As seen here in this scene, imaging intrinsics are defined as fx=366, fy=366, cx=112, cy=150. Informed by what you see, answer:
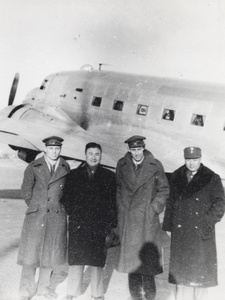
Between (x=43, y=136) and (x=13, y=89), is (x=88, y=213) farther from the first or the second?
(x=13, y=89)

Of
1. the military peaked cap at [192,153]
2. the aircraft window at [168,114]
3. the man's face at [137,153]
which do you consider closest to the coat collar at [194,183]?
the military peaked cap at [192,153]

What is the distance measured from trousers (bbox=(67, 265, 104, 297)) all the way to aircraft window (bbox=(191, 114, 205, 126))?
23.7ft

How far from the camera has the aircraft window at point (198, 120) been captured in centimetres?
1103

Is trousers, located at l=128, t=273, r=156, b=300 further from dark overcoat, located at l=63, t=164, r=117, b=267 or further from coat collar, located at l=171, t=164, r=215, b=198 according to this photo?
coat collar, located at l=171, t=164, r=215, b=198

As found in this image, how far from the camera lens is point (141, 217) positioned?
504 centimetres

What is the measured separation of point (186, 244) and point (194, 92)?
7673 mm

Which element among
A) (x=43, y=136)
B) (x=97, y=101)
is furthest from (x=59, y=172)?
(x=97, y=101)

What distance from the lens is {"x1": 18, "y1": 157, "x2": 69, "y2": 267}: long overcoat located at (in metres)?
4.95

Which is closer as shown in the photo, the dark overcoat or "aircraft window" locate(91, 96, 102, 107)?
the dark overcoat

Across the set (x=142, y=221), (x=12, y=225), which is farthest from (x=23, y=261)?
(x=12, y=225)

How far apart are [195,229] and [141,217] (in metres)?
0.81

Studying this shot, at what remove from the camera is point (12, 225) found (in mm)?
8758

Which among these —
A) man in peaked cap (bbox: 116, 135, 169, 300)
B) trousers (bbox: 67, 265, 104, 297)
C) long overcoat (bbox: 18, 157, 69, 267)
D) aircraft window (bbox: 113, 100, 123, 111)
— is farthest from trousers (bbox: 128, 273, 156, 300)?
aircraft window (bbox: 113, 100, 123, 111)

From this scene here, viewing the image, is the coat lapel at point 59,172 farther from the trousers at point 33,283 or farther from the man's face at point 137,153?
the trousers at point 33,283
